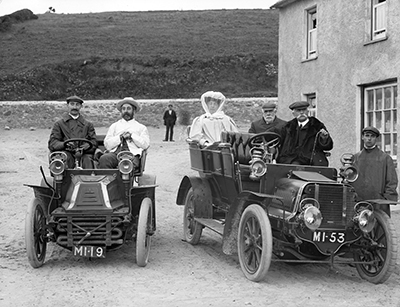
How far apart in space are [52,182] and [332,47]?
30.1 ft

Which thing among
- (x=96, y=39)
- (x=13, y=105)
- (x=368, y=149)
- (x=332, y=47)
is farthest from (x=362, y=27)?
(x=96, y=39)

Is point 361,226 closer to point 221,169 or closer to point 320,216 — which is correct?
point 320,216

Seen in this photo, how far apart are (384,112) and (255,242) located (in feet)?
24.6

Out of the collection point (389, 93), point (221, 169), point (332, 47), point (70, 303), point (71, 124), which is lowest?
point (70, 303)

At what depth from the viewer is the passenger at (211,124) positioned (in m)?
8.76

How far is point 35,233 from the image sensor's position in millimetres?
7137

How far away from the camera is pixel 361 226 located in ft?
20.7

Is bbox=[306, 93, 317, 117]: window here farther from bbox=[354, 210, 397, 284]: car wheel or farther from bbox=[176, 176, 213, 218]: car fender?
bbox=[354, 210, 397, 284]: car wheel

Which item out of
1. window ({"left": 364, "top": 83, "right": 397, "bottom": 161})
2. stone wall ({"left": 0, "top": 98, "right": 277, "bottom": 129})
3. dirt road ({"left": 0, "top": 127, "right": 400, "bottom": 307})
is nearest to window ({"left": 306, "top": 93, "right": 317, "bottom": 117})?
window ({"left": 364, "top": 83, "right": 397, "bottom": 161})

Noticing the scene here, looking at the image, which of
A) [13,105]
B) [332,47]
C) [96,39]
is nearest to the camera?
[332,47]

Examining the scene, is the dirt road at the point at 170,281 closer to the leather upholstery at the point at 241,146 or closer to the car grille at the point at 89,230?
the car grille at the point at 89,230

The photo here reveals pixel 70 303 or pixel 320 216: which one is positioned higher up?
pixel 320 216

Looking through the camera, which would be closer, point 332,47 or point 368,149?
point 368,149

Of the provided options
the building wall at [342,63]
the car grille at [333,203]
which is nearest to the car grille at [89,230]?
the car grille at [333,203]
